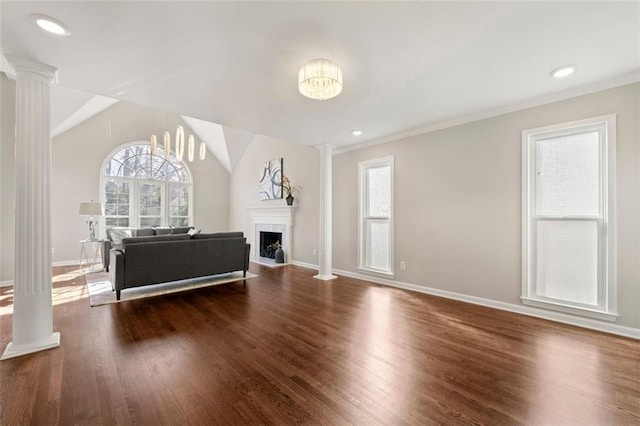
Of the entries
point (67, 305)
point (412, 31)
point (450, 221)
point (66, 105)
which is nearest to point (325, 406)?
point (412, 31)

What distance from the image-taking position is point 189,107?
3.21 m

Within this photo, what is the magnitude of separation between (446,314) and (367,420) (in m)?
2.00

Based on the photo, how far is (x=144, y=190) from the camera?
7188 mm

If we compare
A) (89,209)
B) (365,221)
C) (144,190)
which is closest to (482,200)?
(365,221)

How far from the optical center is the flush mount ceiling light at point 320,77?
212cm

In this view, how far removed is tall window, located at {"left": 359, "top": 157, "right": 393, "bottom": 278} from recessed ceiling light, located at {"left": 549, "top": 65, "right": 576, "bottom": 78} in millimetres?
2188

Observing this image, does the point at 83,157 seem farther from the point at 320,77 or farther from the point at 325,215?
the point at 320,77

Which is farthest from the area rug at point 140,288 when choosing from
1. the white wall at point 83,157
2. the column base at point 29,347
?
the white wall at point 83,157

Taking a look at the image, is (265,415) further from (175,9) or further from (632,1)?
(632,1)

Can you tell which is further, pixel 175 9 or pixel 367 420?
pixel 175 9

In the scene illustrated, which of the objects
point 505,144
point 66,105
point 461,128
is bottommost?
point 505,144

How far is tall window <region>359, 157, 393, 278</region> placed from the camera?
4.47 m

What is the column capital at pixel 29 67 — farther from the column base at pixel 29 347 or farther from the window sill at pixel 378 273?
the window sill at pixel 378 273

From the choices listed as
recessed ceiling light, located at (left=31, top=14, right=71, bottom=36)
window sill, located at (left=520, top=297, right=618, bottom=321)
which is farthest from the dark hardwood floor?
recessed ceiling light, located at (left=31, top=14, right=71, bottom=36)
